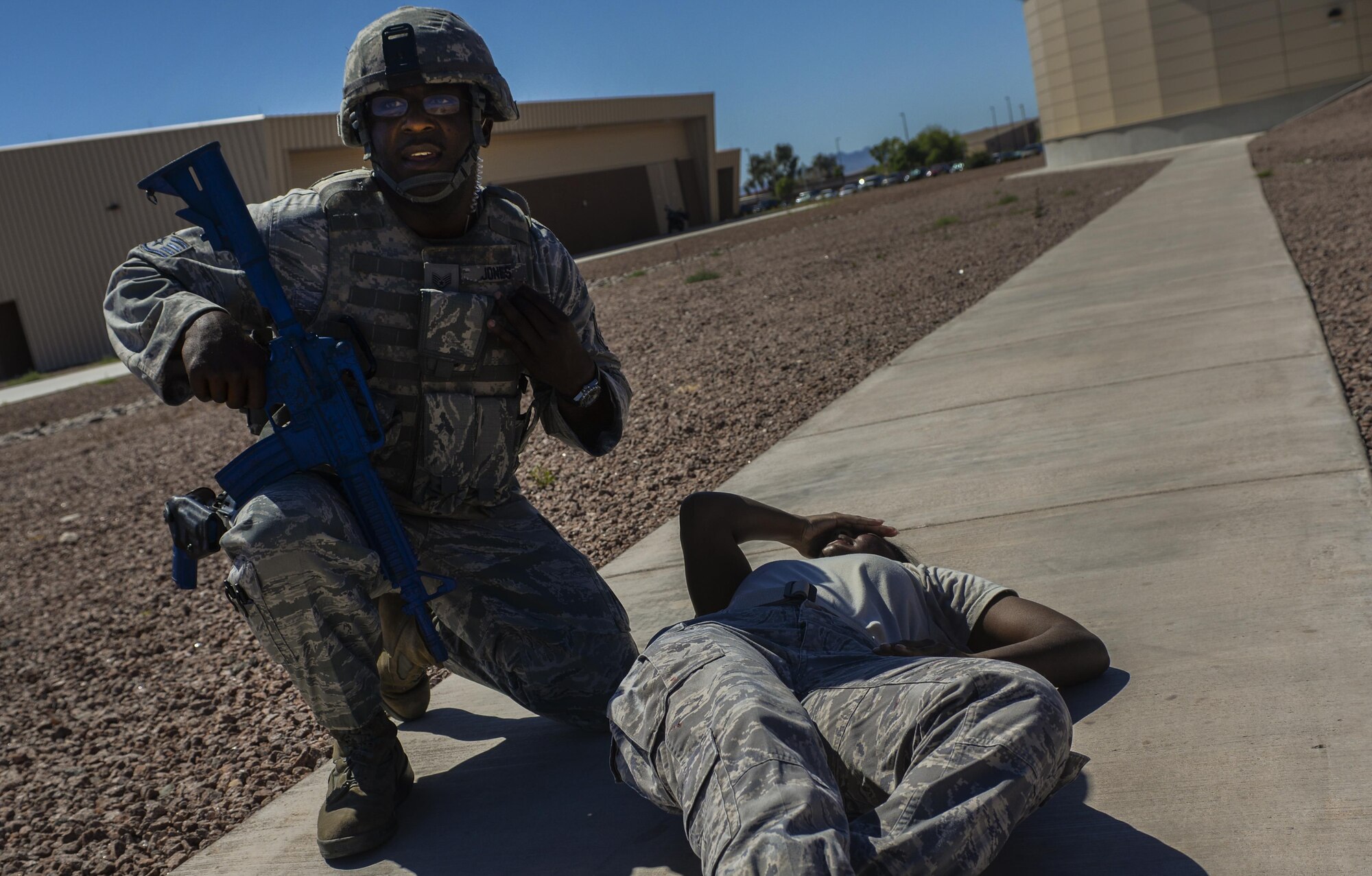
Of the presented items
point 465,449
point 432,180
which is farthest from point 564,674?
point 432,180

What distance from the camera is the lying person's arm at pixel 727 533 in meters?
3.04

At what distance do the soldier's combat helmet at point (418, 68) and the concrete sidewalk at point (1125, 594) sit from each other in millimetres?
1472

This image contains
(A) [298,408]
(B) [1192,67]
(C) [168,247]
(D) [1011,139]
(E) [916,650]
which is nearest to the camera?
(E) [916,650]

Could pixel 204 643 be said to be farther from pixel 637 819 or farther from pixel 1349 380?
pixel 1349 380

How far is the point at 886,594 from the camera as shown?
2.77 metres

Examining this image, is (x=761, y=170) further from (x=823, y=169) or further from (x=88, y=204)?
(x=88, y=204)

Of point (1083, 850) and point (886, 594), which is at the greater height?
point (886, 594)

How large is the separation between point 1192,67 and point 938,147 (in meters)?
64.9

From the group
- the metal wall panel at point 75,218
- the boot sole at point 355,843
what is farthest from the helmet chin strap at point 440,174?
the metal wall panel at point 75,218

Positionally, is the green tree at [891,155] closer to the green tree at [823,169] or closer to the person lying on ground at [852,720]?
the green tree at [823,169]

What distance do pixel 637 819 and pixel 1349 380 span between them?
3977 millimetres

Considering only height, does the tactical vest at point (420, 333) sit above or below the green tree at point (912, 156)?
below

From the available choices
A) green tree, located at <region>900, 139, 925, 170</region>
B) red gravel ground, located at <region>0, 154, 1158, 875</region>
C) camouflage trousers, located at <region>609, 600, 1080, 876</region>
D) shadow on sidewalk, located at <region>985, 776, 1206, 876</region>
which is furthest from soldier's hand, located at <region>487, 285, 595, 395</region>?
green tree, located at <region>900, 139, 925, 170</region>

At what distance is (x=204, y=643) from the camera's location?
15.5 feet
